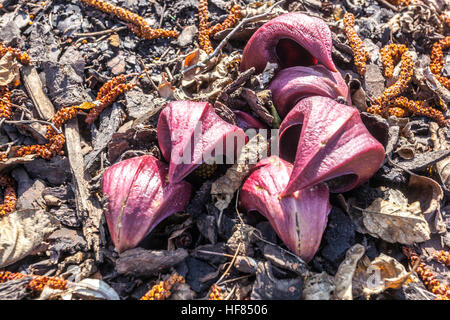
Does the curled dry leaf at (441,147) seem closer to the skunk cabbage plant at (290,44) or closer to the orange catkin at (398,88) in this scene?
the orange catkin at (398,88)

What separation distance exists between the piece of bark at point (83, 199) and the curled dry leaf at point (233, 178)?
0.86 m

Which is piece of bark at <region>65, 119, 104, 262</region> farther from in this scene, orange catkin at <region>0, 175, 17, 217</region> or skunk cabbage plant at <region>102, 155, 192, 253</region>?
orange catkin at <region>0, 175, 17, 217</region>

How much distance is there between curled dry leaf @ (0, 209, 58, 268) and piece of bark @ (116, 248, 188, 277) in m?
0.70

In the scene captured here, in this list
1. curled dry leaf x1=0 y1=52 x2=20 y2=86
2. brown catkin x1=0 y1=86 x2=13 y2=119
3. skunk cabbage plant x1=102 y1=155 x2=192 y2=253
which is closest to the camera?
skunk cabbage plant x1=102 y1=155 x2=192 y2=253

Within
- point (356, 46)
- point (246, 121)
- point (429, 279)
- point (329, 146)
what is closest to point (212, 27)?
point (246, 121)

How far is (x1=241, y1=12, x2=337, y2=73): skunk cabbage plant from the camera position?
2549 millimetres

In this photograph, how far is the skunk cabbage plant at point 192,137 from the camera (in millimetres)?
2199

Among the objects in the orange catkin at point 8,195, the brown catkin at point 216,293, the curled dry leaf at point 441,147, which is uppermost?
the orange catkin at point 8,195

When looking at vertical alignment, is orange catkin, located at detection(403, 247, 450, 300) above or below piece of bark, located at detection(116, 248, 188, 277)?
below

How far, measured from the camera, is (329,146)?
6.98ft

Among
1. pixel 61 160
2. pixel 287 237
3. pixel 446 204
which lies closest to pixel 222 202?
pixel 287 237

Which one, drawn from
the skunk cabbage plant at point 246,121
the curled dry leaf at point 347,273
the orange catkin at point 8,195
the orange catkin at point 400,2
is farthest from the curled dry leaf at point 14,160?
the orange catkin at point 400,2

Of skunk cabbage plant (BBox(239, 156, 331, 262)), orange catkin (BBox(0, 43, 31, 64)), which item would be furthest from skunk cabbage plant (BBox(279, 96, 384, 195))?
orange catkin (BBox(0, 43, 31, 64))

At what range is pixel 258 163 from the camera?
2465 millimetres
